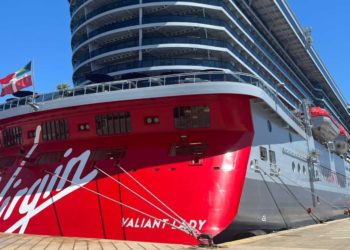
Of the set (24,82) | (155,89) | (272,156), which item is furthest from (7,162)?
(272,156)

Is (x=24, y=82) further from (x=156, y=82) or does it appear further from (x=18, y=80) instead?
(x=156, y=82)

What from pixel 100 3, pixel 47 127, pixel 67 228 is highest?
pixel 100 3

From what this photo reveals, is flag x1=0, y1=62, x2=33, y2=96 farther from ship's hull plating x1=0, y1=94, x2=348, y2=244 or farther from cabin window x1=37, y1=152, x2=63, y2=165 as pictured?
cabin window x1=37, y1=152, x2=63, y2=165

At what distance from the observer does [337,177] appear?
161 feet

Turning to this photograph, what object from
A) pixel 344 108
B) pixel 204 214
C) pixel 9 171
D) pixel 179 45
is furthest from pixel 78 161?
pixel 344 108

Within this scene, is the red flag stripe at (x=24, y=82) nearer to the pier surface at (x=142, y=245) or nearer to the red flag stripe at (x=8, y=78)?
the red flag stripe at (x=8, y=78)

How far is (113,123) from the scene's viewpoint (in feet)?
67.5

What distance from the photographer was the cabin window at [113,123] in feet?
66.8

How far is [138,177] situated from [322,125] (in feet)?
95.1

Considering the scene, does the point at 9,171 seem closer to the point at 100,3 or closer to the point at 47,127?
the point at 47,127

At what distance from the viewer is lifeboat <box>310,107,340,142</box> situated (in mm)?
42812

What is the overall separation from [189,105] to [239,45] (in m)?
20.8

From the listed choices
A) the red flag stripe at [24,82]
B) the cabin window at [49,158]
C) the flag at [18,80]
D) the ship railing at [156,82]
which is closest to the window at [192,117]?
the ship railing at [156,82]

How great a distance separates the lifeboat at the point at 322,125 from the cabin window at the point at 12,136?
29641 mm
